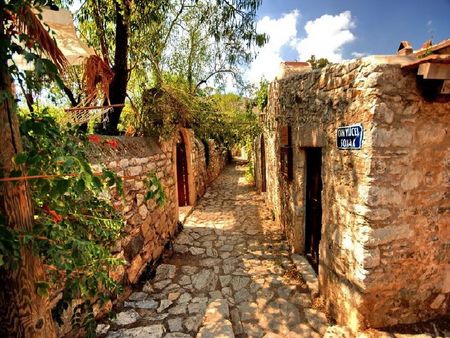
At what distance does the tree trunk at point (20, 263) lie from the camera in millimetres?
1198

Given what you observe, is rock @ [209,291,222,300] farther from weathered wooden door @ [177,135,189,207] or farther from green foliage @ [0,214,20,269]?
weathered wooden door @ [177,135,189,207]

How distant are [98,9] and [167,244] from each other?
14.3ft

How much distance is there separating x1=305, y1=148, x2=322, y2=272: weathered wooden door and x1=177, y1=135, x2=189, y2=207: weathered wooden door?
4.49 m

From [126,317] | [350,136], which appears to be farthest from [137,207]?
[350,136]

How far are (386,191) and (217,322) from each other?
7.65ft

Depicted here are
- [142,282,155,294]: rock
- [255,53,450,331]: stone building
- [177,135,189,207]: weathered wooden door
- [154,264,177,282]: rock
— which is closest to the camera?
[255,53,450,331]: stone building

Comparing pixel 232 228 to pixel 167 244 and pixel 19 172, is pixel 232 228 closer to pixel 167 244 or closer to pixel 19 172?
pixel 167 244

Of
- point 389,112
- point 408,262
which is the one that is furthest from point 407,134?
point 408,262

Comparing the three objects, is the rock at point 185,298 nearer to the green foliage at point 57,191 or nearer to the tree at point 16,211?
the green foliage at point 57,191

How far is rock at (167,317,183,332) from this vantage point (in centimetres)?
288

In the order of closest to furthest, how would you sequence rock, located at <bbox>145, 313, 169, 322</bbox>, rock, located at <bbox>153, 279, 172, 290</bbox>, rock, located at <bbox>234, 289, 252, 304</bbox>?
1. rock, located at <bbox>145, 313, 169, 322</bbox>
2. rock, located at <bbox>234, 289, 252, 304</bbox>
3. rock, located at <bbox>153, 279, 172, 290</bbox>

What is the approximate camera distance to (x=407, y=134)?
2.38 meters

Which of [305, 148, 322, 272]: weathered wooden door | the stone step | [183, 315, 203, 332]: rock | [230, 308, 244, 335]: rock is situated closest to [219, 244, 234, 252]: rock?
[305, 148, 322, 272]: weathered wooden door

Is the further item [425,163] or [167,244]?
[167,244]
